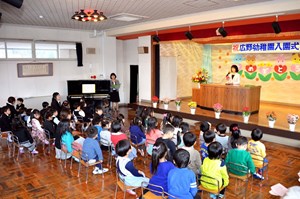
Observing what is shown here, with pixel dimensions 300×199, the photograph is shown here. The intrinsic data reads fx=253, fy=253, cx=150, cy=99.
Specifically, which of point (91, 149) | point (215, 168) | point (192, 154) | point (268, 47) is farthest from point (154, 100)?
point (215, 168)

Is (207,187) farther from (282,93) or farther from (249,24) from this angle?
(282,93)

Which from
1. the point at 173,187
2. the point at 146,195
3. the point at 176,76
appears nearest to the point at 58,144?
the point at 146,195

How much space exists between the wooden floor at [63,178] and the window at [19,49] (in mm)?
4418

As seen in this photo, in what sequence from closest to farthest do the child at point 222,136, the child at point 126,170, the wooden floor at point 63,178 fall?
the child at point 126,170 < the wooden floor at point 63,178 < the child at point 222,136

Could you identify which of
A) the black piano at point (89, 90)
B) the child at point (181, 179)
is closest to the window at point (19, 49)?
the black piano at point (89, 90)

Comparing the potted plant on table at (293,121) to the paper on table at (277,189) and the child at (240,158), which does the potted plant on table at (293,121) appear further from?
the child at (240,158)

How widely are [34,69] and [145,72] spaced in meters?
3.90

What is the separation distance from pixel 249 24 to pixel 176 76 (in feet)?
14.9

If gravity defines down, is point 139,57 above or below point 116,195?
above

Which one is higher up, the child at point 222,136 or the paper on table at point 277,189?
the child at point 222,136

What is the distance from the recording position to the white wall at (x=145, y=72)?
9336 millimetres

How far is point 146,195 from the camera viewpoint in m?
2.72

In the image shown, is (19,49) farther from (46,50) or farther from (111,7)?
(111,7)

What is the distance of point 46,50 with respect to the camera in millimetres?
8984
